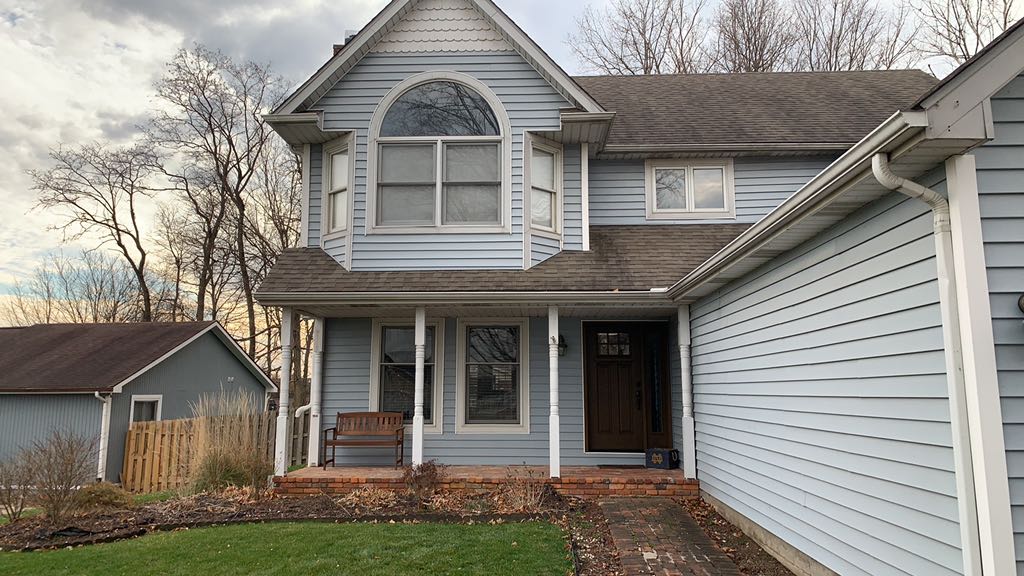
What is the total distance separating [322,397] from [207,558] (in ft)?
13.2

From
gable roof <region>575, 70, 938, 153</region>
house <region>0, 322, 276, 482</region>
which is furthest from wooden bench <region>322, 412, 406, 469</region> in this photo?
gable roof <region>575, 70, 938, 153</region>

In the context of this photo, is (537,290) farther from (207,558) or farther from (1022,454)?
(1022,454)

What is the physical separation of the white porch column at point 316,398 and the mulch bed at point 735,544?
5.24m

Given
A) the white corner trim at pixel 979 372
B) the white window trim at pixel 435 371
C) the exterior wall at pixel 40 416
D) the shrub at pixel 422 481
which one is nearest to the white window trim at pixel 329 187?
the white window trim at pixel 435 371

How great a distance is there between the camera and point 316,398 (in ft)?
30.4

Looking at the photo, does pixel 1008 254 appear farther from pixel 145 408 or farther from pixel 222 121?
pixel 222 121

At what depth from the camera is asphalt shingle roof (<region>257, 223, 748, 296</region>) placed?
8438 mm

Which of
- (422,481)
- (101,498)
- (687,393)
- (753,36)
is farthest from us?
(753,36)

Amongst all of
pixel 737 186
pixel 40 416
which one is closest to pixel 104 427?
pixel 40 416

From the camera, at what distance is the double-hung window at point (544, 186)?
30.6ft

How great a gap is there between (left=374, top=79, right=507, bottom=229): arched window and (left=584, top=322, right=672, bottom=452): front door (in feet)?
8.46

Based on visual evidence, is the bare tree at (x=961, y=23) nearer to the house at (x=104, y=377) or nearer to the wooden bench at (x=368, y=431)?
the wooden bench at (x=368, y=431)

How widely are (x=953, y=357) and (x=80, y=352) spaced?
17.4 m

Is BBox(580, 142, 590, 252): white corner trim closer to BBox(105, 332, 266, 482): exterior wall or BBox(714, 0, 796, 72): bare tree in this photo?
BBox(105, 332, 266, 482): exterior wall
